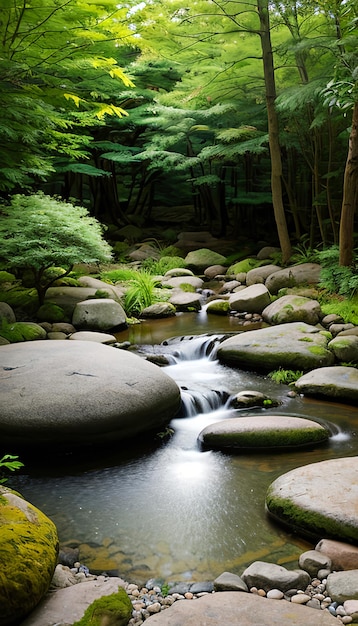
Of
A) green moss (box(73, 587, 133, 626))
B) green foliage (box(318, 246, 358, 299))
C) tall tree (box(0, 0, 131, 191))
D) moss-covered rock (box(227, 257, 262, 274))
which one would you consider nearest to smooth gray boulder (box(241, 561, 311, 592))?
green moss (box(73, 587, 133, 626))

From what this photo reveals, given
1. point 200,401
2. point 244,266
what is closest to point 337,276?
point 244,266

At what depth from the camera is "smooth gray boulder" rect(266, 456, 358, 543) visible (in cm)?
336

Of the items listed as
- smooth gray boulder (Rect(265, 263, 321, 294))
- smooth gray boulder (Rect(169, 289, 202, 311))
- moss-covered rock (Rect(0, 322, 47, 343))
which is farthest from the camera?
smooth gray boulder (Rect(169, 289, 202, 311))

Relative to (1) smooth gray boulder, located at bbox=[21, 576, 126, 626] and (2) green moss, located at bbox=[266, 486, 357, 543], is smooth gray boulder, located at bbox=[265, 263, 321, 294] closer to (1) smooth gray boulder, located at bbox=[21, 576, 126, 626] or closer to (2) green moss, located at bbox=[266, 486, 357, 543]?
(2) green moss, located at bbox=[266, 486, 357, 543]

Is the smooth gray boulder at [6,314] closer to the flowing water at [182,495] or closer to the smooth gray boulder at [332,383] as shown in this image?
the flowing water at [182,495]

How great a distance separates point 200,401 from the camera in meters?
6.18

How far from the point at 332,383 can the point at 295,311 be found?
9.68 ft

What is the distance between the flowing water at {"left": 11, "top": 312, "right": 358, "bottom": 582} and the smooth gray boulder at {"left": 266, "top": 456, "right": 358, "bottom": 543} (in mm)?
93

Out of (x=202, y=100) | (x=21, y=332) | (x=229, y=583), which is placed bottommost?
(x=229, y=583)

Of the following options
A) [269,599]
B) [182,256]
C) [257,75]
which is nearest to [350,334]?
[269,599]

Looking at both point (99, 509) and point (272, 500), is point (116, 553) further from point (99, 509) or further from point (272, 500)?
point (272, 500)

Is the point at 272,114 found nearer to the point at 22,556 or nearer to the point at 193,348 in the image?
the point at 193,348

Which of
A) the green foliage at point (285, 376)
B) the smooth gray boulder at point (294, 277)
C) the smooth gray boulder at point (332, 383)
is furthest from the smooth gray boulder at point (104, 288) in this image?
the smooth gray boulder at point (332, 383)

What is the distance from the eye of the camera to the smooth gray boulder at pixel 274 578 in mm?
2928
